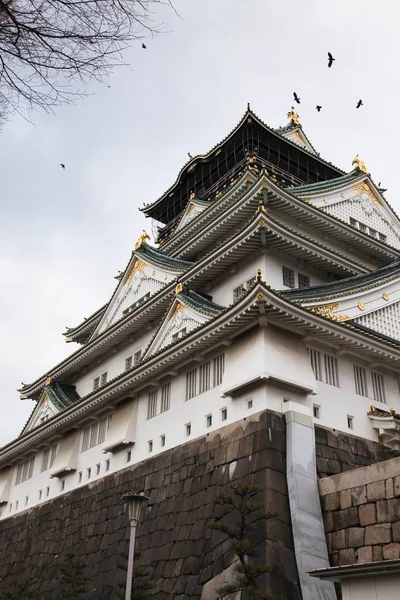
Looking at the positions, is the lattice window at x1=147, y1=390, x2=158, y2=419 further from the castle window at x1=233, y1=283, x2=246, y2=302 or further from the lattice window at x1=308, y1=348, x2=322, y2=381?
the lattice window at x1=308, y1=348, x2=322, y2=381

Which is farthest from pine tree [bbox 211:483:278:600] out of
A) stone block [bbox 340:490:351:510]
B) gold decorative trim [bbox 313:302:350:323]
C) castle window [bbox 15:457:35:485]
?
castle window [bbox 15:457:35:485]

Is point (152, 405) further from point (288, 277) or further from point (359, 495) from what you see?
point (359, 495)

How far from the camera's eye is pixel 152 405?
19.8m

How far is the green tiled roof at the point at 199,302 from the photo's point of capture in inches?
754

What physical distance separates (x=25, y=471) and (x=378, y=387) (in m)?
16.0

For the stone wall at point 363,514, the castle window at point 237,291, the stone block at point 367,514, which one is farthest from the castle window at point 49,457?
the stone block at point 367,514

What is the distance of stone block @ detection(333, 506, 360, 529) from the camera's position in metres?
13.5

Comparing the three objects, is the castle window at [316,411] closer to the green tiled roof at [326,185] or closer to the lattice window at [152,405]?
the lattice window at [152,405]

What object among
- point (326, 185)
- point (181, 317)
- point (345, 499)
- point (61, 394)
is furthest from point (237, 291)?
point (61, 394)

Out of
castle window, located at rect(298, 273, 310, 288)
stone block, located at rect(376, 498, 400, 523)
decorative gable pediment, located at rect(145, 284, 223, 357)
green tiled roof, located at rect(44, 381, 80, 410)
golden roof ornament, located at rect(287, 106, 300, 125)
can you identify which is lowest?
stone block, located at rect(376, 498, 400, 523)

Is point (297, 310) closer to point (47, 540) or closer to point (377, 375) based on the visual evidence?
point (377, 375)

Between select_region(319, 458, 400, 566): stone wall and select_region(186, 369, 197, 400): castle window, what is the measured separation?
506 centimetres

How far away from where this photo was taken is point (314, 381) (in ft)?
53.0

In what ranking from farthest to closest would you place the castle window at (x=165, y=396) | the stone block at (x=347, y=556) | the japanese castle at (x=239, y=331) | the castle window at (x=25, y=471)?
the castle window at (x=25, y=471) → the castle window at (x=165, y=396) → the japanese castle at (x=239, y=331) → the stone block at (x=347, y=556)
